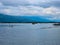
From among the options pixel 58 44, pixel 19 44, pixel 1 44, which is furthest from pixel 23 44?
pixel 58 44

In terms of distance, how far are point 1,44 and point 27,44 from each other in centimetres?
170

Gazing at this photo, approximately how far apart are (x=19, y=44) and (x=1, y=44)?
3.89 feet

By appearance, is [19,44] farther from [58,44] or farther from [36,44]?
[58,44]

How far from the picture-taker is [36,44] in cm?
959

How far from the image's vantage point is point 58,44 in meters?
9.66

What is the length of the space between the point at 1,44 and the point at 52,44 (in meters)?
3.35

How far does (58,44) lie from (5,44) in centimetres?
352

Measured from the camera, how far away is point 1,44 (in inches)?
376

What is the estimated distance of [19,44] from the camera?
9492 millimetres

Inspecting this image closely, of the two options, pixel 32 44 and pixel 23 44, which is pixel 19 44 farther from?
pixel 32 44

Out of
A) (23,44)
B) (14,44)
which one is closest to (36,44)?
(23,44)

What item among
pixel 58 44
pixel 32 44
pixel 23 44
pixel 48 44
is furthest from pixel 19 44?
pixel 58 44

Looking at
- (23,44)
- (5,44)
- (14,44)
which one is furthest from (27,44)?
(5,44)

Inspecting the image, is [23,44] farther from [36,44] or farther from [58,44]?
[58,44]
